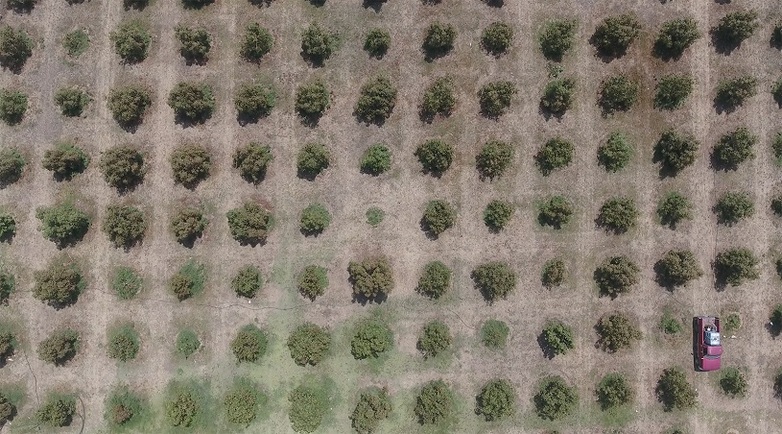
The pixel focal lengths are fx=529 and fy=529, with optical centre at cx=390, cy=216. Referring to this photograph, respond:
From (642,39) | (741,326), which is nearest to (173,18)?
(642,39)

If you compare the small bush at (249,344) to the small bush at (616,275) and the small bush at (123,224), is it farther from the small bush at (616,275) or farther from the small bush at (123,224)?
the small bush at (616,275)

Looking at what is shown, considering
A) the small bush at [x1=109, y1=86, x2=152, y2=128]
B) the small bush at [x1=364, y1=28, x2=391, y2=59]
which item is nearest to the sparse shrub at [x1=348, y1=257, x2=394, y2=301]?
the small bush at [x1=364, y1=28, x2=391, y2=59]

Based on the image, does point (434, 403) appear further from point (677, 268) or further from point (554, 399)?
point (677, 268)

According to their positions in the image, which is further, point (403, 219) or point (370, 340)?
point (403, 219)

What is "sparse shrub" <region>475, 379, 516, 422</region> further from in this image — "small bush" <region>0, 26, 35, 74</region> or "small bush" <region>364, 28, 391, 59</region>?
"small bush" <region>0, 26, 35, 74</region>

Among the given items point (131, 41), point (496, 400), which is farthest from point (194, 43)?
point (496, 400)

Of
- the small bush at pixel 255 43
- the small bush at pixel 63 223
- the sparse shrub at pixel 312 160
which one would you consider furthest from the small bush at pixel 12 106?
the sparse shrub at pixel 312 160

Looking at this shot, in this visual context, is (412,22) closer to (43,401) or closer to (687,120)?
(687,120)
